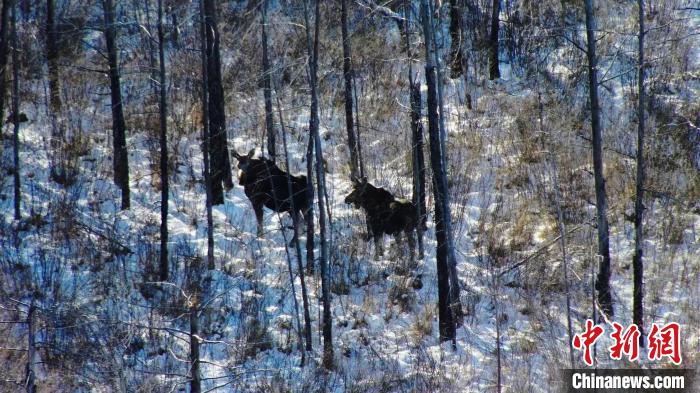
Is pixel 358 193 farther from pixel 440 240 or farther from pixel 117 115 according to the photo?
pixel 117 115

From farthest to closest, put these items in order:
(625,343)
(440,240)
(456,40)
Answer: (456,40)
(440,240)
(625,343)

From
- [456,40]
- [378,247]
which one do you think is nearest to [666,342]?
[378,247]

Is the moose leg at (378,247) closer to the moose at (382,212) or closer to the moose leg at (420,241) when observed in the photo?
the moose at (382,212)

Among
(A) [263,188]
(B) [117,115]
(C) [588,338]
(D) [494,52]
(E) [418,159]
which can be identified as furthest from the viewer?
(D) [494,52]

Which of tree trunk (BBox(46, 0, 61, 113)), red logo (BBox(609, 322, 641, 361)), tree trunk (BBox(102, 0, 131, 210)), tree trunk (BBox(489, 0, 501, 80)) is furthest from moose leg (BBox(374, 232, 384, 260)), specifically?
tree trunk (BBox(46, 0, 61, 113))

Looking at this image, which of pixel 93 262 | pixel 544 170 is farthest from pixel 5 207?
pixel 544 170

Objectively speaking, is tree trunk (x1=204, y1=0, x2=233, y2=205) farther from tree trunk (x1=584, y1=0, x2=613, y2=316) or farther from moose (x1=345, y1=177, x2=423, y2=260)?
tree trunk (x1=584, y1=0, x2=613, y2=316)

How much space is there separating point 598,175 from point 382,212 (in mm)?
3914

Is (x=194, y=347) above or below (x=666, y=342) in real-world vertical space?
above

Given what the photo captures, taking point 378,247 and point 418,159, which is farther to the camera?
point 378,247

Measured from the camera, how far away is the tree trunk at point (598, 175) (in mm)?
12531

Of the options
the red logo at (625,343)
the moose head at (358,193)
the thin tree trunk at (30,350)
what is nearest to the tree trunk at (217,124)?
the moose head at (358,193)

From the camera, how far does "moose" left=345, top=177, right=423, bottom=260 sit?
577 inches

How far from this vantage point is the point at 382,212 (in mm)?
14672
